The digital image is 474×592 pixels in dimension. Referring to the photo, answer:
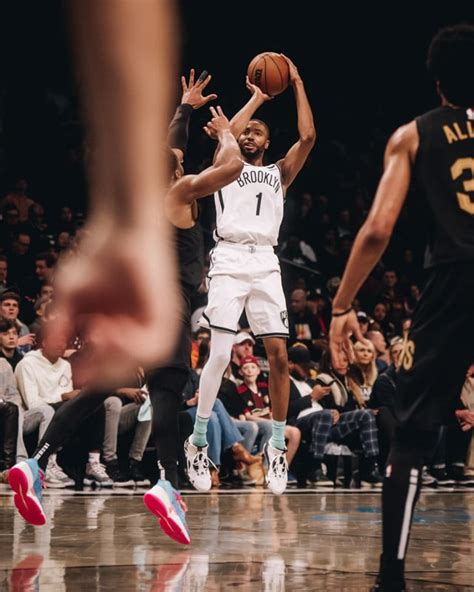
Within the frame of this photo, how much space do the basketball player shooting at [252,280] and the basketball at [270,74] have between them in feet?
0.34

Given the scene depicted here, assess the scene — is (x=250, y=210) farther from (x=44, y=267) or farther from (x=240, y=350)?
(x=44, y=267)

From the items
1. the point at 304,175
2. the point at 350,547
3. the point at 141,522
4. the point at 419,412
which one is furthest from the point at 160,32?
the point at 304,175

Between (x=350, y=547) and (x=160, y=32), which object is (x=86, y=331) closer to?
(x=350, y=547)

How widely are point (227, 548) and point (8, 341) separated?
3.90 metres

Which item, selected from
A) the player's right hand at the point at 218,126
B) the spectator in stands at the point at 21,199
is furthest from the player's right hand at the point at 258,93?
the spectator in stands at the point at 21,199

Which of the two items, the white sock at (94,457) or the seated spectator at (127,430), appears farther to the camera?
the seated spectator at (127,430)

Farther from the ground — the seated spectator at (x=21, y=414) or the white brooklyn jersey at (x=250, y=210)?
the white brooklyn jersey at (x=250, y=210)

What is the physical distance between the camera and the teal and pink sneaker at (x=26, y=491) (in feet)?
15.0

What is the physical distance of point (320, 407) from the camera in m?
9.05

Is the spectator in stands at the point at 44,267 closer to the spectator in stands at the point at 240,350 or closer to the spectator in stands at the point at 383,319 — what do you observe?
the spectator in stands at the point at 240,350

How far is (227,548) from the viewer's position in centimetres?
480

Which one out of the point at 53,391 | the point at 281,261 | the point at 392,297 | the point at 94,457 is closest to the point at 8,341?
the point at 53,391

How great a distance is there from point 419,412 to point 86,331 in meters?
1.93

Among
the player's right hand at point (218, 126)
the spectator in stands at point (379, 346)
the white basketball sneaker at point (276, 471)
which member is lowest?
the white basketball sneaker at point (276, 471)
